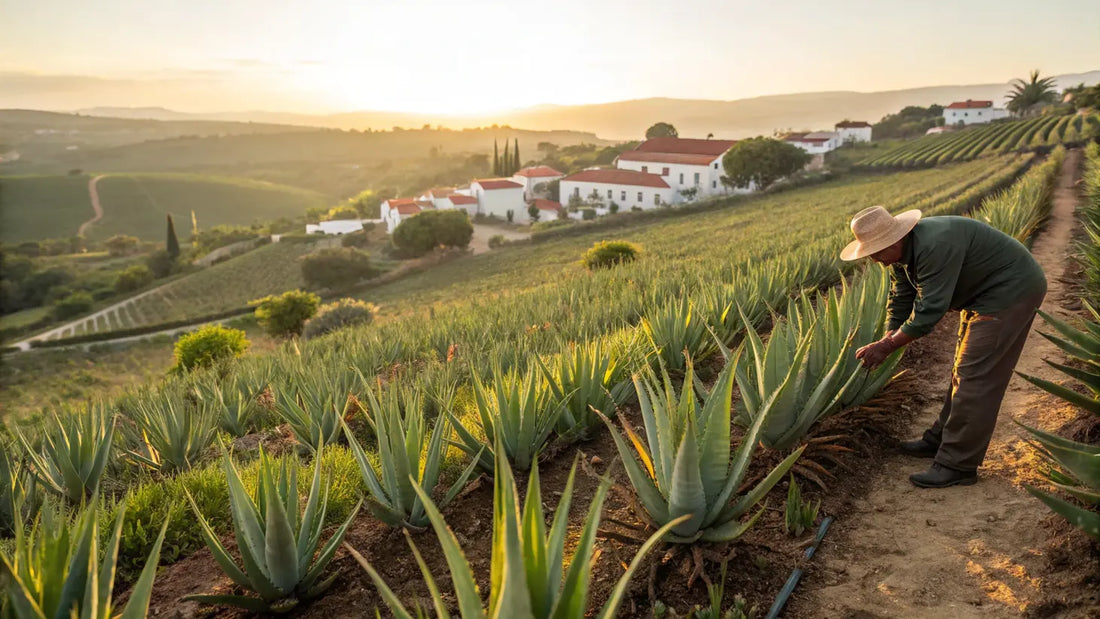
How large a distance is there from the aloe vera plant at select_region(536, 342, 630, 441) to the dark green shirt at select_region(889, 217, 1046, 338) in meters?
1.81

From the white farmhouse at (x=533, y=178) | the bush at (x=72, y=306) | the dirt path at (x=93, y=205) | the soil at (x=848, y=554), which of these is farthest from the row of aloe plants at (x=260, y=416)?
the dirt path at (x=93, y=205)

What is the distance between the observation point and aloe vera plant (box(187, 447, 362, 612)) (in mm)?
2344

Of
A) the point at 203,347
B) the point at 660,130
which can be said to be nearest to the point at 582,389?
the point at 203,347

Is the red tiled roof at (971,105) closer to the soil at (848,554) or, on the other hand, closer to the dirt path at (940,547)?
the dirt path at (940,547)

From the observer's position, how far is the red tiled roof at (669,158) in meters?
64.6

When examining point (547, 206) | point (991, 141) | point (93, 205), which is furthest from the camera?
point (93, 205)

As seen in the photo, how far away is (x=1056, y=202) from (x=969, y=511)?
19.4 metres

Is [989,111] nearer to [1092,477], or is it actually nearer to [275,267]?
[275,267]

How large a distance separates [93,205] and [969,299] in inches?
4350

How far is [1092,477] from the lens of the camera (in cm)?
221

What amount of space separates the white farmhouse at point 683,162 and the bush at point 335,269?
3136 centimetres

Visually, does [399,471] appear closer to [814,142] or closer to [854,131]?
[814,142]

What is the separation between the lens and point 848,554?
286 cm

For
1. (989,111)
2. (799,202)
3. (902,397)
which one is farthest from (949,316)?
(989,111)
